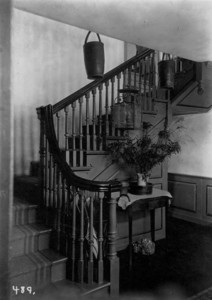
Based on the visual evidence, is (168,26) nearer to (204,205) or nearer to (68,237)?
(68,237)

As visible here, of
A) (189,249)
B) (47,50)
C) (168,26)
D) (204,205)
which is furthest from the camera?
(204,205)

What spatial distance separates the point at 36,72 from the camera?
4.52 m

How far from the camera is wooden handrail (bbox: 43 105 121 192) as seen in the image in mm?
2117

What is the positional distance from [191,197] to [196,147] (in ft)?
3.18

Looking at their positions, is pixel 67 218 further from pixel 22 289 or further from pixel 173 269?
pixel 173 269

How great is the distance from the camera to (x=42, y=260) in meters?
2.32

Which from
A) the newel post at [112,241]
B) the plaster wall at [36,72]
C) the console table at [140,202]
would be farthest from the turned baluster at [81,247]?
the plaster wall at [36,72]

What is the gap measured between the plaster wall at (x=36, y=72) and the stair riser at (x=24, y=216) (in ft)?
5.28

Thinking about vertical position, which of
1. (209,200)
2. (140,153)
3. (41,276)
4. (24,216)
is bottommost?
(41,276)

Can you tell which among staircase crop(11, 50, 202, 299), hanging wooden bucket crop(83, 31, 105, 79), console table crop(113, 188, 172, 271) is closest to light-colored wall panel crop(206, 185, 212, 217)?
console table crop(113, 188, 172, 271)

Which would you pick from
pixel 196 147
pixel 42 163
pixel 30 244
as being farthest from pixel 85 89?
pixel 196 147

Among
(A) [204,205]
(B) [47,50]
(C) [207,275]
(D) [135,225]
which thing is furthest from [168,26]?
(A) [204,205]

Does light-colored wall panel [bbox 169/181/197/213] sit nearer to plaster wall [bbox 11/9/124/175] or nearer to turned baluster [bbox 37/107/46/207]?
plaster wall [bbox 11/9/124/175]

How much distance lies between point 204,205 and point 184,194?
0.48 m
